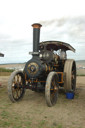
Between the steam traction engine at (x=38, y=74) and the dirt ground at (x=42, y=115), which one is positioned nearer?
the dirt ground at (x=42, y=115)

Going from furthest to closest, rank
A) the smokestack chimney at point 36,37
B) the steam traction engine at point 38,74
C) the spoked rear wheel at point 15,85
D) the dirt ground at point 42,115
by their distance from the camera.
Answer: the smokestack chimney at point 36,37
the steam traction engine at point 38,74
the spoked rear wheel at point 15,85
the dirt ground at point 42,115

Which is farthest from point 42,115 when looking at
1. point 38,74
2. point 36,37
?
point 36,37

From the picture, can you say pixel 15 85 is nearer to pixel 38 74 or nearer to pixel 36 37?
pixel 38 74

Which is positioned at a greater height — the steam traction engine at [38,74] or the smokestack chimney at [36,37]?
the smokestack chimney at [36,37]

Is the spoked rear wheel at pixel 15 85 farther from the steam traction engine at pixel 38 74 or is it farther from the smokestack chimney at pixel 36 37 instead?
the smokestack chimney at pixel 36 37

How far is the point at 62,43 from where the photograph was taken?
615 cm

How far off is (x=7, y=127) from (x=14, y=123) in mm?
252

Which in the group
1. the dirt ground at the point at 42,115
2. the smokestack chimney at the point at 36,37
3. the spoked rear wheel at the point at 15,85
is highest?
the smokestack chimney at the point at 36,37

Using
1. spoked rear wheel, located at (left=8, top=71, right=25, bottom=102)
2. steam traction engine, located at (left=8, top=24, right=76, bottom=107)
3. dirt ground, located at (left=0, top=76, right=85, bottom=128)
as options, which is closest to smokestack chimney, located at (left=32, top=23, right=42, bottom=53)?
steam traction engine, located at (left=8, top=24, right=76, bottom=107)

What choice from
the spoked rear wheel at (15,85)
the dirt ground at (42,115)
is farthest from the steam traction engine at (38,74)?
the dirt ground at (42,115)

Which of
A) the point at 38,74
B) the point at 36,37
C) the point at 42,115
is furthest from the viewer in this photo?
the point at 36,37

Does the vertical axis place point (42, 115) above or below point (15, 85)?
below

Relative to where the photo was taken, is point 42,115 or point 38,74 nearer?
point 42,115

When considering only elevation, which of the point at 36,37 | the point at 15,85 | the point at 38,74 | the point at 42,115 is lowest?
the point at 42,115
